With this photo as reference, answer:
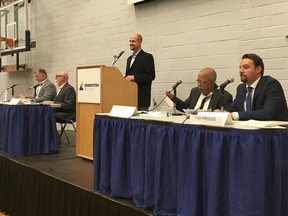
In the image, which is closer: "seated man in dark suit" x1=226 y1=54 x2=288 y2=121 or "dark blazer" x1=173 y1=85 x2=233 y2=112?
"seated man in dark suit" x1=226 y1=54 x2=288 y2=121

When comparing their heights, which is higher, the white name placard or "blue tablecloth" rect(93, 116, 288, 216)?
the white name placard

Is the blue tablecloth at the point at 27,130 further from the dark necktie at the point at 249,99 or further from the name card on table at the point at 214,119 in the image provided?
the name card on table at the point at 214,119

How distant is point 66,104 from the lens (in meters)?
5.05

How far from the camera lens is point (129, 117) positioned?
98.4 inches

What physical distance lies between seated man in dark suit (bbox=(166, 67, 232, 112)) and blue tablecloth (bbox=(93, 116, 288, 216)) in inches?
36.0

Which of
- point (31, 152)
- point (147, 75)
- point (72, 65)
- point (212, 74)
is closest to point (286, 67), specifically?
point (212, 74)

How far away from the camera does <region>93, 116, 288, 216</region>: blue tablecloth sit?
5.78ft

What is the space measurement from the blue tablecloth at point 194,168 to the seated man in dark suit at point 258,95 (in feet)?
2.30

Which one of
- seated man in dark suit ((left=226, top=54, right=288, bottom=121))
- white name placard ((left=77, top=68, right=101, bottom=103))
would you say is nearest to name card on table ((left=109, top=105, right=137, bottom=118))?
seated man in dark suit ((left=226, top=54, right=288, bottom=121))

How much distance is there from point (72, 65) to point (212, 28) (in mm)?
3170

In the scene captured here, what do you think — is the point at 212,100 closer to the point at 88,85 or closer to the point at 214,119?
the point at 88,85

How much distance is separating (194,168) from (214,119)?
0.27 metres

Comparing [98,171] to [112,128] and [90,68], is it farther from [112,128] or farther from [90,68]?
[90,68]

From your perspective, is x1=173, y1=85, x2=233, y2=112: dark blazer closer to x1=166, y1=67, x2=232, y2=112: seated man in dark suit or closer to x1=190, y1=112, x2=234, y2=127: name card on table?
x1=166, y1=67, x2=232, y2=112: seated man in dark suit
